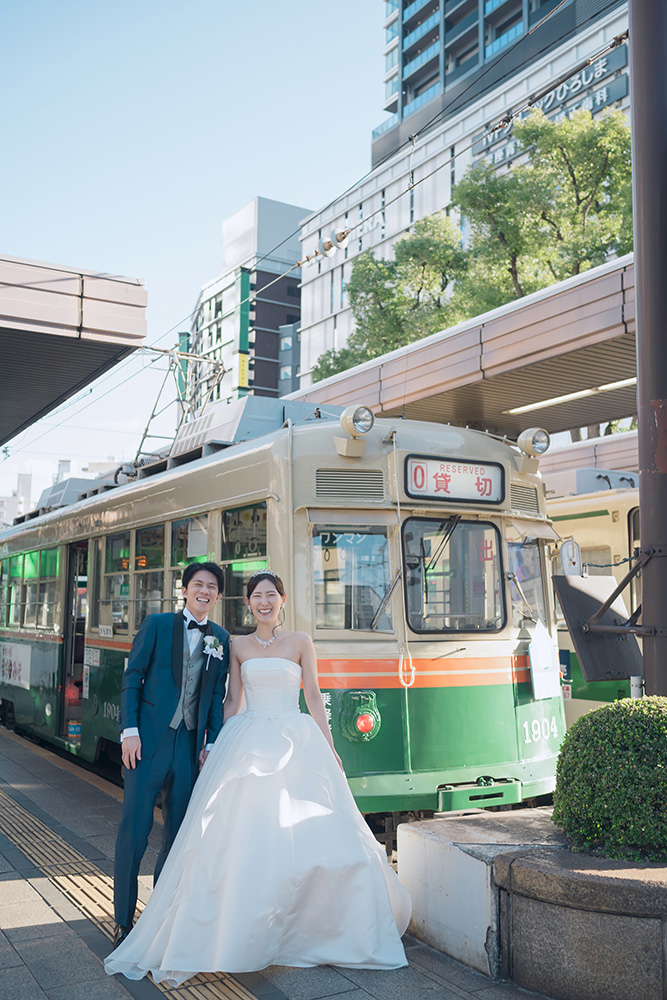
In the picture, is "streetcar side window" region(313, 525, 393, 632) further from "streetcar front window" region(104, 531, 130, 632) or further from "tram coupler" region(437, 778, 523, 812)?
"streetcar front window" region(104, 531, 130, 632)

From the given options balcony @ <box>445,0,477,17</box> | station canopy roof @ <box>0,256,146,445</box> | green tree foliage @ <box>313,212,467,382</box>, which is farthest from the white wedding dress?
balcony @ <box>445,0,477,17</box>

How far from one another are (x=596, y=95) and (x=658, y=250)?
3227cm

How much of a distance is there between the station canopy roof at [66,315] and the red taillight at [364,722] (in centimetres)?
345

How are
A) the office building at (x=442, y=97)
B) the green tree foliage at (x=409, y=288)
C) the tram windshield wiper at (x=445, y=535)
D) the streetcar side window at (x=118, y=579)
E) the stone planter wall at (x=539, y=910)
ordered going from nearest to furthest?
1. the stone planter wall at (x=539, y=910)
2. the tram windshield wiper at (x=445, y=535)
3. the streetcar side window at (x=118, y=579)
4. the green tree foliage at (x=409, y=288)
5. the office building at (x=442, y=97)

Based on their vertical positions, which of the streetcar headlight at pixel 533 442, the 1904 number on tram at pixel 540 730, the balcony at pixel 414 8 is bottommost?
the 1904 number on tram at pixel 540 730

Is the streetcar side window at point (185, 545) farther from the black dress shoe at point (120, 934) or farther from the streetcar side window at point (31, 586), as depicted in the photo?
the streetcar side window at point (31, 586)

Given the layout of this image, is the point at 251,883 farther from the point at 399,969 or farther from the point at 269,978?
the point at 399,969

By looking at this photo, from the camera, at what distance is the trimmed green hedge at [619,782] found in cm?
390

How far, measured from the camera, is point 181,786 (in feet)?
14.9

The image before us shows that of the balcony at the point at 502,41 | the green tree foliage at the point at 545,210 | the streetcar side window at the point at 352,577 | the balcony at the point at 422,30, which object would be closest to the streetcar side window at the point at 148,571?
the streetcar side window at the point at 352,577

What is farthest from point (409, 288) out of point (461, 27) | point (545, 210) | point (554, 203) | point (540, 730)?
point (461, 27)

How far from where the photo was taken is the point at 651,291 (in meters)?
4.74

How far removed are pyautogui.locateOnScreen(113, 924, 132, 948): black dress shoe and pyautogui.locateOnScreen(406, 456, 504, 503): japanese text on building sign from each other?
311cm

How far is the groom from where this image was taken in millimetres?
4398
